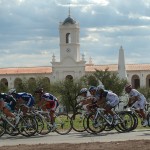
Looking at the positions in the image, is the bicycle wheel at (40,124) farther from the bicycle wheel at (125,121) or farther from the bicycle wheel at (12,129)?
the bicycle wheel at (125,121)

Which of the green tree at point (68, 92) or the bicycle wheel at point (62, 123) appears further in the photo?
the green tree at point (68, 92)

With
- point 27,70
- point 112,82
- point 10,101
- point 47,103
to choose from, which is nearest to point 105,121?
point 47,103

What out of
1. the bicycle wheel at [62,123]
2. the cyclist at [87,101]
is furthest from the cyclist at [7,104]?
the cyclist at [87,101]

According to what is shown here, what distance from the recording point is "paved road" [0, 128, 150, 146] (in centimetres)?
1636

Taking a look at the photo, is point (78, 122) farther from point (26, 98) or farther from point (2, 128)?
point (2, 128)

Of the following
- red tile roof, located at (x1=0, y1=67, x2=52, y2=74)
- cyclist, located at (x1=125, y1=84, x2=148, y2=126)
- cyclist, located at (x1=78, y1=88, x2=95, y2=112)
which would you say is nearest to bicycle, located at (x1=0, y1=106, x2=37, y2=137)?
cyclist, located at (x1=78, y1=88, x2=95, y2=112)

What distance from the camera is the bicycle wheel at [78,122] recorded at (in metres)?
19.6

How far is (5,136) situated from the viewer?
61.0 ft

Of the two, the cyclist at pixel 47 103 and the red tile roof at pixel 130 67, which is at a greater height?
the red tile roof at pixel 130 67

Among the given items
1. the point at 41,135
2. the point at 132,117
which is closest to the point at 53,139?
the point at 41,135

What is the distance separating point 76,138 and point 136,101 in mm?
3459

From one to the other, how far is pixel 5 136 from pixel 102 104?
340 centimetres

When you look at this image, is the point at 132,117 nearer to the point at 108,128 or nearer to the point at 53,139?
the point at 108,128

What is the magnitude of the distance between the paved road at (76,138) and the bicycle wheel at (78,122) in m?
0.47
